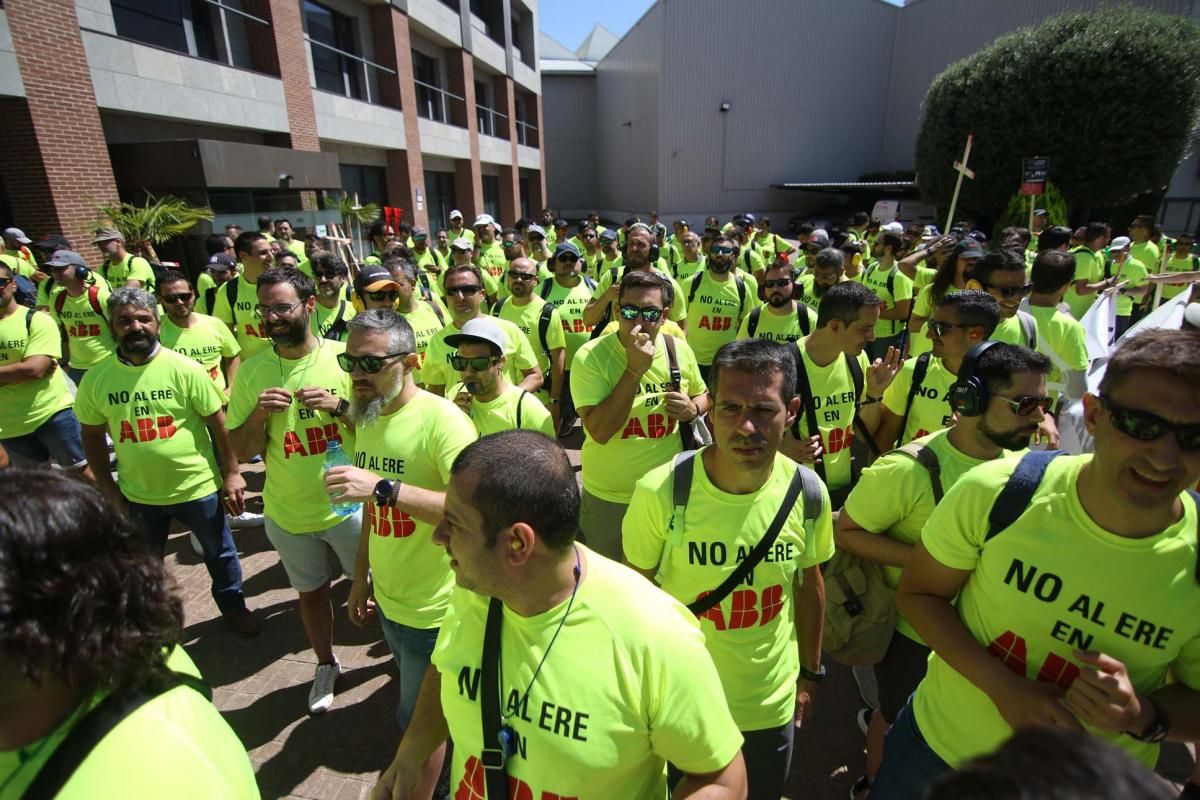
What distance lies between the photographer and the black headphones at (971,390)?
7.54 ft

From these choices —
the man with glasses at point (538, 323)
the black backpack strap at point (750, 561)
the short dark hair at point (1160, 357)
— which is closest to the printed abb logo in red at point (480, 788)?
the black backpack strap at point (750, 561)

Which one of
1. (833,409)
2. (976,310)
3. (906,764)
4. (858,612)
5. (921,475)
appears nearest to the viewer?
(906,764)

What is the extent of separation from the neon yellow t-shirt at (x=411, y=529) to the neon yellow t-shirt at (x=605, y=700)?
1217 mm

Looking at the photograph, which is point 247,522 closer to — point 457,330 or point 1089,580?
point 457,330

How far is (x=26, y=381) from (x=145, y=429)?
7.10 ft

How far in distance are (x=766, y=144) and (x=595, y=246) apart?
25137mm

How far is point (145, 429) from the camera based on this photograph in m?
3.61

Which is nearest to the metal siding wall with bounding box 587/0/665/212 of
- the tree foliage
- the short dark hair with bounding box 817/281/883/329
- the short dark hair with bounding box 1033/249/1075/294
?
the tree foliage

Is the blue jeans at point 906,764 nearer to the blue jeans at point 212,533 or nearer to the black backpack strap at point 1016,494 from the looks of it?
the black backpack strap at point 1016,494

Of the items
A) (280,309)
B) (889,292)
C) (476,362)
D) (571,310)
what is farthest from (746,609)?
(889,292)

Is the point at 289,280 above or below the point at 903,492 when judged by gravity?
above

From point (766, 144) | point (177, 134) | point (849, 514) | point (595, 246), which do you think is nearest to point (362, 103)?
point (177, 134)

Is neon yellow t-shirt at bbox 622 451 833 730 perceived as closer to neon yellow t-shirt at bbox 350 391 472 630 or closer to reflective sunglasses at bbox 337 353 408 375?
neon yellow t-shirt at bbox 350 391 472 630

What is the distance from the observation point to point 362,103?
54.6ft
